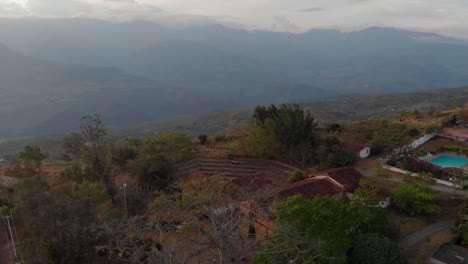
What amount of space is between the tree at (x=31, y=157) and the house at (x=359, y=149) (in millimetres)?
29001

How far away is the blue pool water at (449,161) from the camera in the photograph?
107 feet

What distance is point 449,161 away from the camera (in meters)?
33.3

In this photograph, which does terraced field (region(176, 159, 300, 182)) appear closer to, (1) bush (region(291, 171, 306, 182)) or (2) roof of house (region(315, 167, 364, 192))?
(1) bush (region(291, 171, 306, 182))

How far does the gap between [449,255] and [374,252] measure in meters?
4.34

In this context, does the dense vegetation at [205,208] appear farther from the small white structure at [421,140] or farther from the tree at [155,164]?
the small white structure at [421,140]

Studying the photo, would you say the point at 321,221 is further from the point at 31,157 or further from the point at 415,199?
the point at 31,157

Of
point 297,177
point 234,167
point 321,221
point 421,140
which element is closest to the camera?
point 321,221

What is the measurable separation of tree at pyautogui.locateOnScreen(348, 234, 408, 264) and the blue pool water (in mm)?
20166

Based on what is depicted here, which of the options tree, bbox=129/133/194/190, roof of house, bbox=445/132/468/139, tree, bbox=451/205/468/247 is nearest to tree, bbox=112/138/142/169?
tree, bbox=129/133/194/190

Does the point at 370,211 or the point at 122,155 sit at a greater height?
the point at 122,155

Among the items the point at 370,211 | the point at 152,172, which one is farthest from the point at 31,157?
the point at 370,211

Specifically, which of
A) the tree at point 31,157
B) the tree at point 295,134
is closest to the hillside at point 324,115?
the tree at point 31,157

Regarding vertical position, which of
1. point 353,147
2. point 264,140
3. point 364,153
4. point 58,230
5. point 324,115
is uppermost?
point 264,140

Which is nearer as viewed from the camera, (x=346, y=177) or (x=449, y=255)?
(x=449, y=255)
